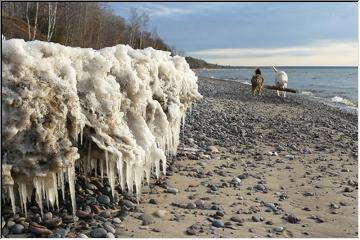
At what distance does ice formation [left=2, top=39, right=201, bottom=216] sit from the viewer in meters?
4.64

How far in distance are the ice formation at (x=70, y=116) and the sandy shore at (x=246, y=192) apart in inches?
23.7

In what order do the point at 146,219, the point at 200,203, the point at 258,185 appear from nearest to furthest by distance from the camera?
the point at 146,219 < the point at 200,203 < the point at 258,185

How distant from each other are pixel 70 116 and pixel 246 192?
338 cm

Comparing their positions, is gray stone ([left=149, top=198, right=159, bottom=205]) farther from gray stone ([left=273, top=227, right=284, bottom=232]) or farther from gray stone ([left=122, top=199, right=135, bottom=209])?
gray stone ([left=273, top=227, right=284, bottom=232])

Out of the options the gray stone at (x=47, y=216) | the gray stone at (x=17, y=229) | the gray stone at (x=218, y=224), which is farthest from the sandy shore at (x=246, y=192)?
the gray stone at (x=17, y=229)

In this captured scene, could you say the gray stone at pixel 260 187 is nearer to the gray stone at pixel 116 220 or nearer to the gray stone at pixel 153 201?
the gray stone at pixel 153 201

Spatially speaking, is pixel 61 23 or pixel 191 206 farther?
pixel 61 23

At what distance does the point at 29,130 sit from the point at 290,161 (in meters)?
6.51

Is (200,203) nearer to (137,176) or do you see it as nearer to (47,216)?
(137,176)

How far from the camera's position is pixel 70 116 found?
200 inches

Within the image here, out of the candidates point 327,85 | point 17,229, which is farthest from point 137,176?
point 327,85

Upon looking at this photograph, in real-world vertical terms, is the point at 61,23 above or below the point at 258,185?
above

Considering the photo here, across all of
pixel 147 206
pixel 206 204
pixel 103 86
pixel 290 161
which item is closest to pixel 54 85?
pixel 103 86

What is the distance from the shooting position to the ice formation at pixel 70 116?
464cm
